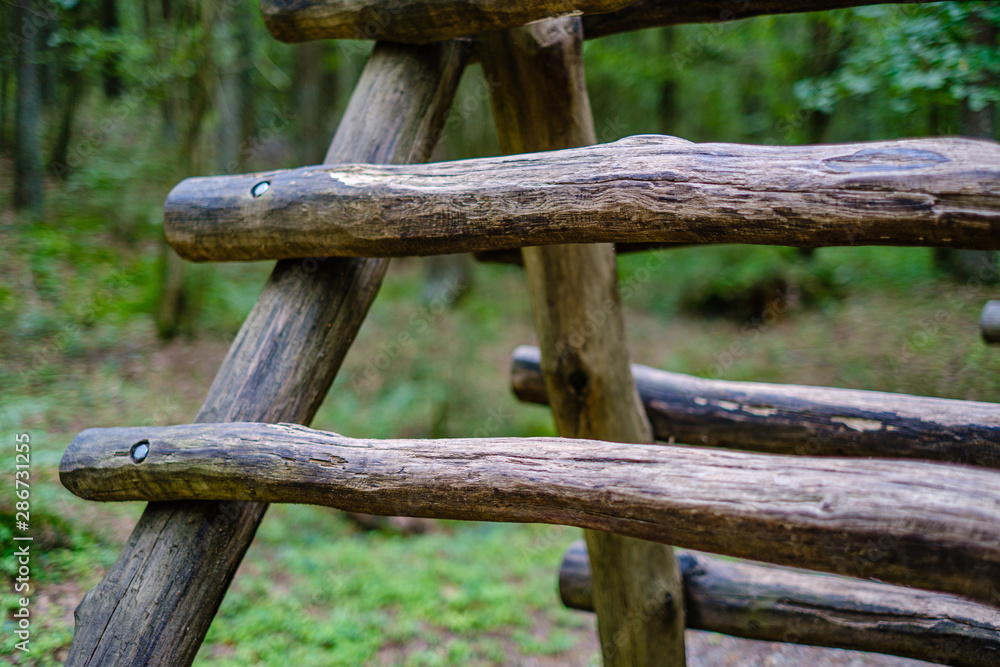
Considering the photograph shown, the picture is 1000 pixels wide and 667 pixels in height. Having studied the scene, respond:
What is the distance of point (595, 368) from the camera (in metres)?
2.10

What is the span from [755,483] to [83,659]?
4.83 ft

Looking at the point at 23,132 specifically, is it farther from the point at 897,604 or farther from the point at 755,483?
the point at 897,604

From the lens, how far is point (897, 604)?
1936 millimetres

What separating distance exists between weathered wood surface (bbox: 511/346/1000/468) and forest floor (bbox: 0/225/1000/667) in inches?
59.3

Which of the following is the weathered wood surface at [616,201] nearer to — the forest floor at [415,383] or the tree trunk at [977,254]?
the forest floor at [415,383]

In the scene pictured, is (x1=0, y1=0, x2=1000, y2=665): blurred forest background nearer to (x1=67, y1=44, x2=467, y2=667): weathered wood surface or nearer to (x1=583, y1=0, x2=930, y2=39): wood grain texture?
(x1=67, y1=44, x2=467, y2=667): weathered wood surface

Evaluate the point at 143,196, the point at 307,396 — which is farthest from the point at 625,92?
the point at 307,396

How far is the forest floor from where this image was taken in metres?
3.10

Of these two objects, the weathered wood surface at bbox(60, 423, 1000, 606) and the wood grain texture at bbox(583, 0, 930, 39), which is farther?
the wood grain texture at bbox(583, 0, 930, 39)

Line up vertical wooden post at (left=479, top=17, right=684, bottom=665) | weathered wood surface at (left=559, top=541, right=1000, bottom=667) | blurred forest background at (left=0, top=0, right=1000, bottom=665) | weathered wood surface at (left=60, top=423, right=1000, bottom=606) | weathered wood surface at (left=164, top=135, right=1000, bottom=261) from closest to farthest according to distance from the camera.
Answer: weathered wood surface at (left=60, top=423, right=1000, bottom=606)
weathered wood surface at (left=164, top=135, right=1000, bottom=261)
weathered wood surface at (left=559, top=541, right=1000, bottom=667)
vertical wooden post at (left=479, top=17, right=684, bottom=665)
blurred forest background at (left=0, top=0, right=1000, bottom=665)

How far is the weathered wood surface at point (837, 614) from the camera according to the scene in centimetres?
183

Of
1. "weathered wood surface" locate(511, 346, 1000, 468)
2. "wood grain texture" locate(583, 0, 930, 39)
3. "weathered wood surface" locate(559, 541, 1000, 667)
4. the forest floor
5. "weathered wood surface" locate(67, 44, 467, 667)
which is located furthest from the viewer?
the forest floor

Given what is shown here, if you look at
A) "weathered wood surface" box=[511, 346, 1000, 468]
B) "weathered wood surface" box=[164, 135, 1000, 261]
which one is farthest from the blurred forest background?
"weathered wood surface" box=[511, 346, 1000, 468]

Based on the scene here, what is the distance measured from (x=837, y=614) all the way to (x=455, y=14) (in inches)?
90.5
